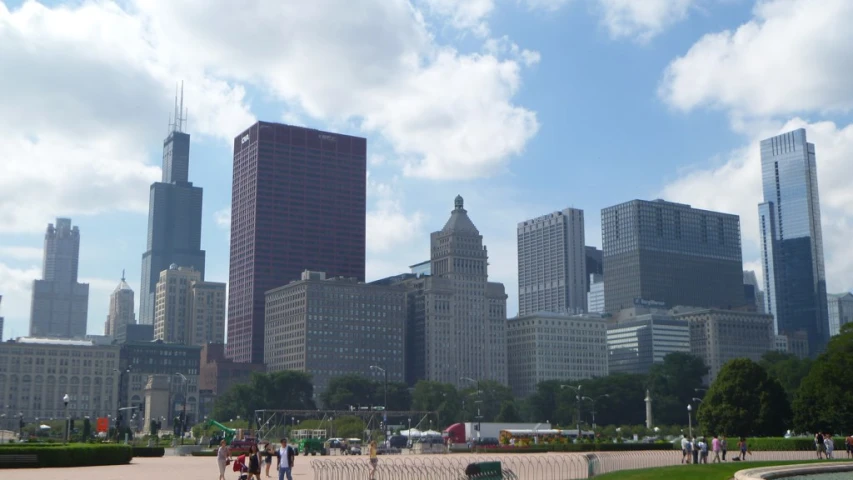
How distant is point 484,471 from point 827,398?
61.3m

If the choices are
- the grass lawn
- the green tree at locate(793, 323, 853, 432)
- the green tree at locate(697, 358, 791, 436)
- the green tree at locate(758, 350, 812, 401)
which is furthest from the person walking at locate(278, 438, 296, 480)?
the green tree at locate(758, 350, 812, 401)

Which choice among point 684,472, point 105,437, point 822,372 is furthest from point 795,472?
point 105,437

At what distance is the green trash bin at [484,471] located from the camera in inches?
1764

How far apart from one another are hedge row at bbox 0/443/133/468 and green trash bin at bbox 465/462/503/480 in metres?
29.9

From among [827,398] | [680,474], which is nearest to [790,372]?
[827,398]

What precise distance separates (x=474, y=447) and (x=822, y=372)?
120 feet

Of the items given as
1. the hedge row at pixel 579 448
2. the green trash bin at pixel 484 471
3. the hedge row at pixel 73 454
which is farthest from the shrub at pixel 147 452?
the green trash bin at pixel 484 471

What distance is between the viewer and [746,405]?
104m

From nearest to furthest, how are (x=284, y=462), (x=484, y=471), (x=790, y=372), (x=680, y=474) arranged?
(x=284, y=462)
(x=484, y=471)
(x=680, y=474)
(x=790, y=372)

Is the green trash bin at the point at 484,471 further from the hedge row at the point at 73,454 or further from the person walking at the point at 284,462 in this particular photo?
the hedge row at the point at 73,454

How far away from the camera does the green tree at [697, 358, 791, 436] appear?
339 feet

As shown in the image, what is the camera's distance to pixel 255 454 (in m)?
45.5

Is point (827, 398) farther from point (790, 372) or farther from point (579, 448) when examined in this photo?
point (790, 372)

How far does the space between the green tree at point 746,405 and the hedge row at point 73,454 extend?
2602 inches
